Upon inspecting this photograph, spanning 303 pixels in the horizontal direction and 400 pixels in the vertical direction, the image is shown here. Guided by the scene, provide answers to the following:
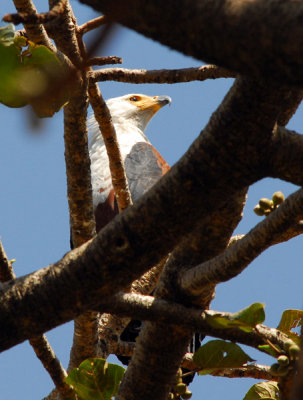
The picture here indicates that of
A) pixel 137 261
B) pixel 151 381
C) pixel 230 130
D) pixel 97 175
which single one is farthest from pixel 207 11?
pixel 97 175

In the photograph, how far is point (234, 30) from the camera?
0.94 m

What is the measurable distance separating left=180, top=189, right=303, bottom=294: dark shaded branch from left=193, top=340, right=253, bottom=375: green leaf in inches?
11.4

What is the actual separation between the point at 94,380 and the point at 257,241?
3.01ft

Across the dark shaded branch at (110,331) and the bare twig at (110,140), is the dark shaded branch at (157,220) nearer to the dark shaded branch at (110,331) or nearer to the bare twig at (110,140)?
the bare twig at (110,140)

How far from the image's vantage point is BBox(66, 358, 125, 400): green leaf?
7.72 ft

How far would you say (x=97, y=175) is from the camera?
615cm

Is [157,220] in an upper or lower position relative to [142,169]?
lower

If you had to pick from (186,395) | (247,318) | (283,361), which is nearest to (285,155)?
(247,318)

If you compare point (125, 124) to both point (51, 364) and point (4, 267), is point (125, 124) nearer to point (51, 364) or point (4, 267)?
point (51, 364)

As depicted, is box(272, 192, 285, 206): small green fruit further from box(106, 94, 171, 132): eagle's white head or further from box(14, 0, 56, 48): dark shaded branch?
box(106, 94, 171, 132): eagle's white head

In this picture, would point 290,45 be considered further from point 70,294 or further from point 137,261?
point 70,294

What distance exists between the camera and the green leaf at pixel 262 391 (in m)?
2.48

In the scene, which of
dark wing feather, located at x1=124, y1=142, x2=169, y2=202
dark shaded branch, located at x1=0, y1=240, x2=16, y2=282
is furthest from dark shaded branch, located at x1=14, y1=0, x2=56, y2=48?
dark wing feather, located at x1=124, y1=142, x2=169, y2=202

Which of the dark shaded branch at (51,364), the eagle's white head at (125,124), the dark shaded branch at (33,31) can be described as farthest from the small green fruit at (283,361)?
the eagle's white head at (125,124)
